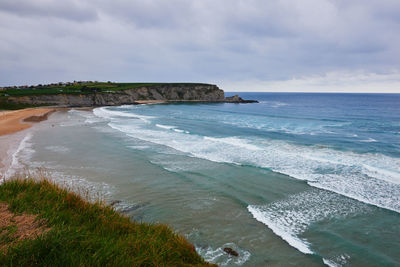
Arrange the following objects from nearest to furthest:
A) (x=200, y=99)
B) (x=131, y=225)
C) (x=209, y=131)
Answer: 1. (x=131, y=225)
2. (x=209, y=131)
3. (x=200, y=99)

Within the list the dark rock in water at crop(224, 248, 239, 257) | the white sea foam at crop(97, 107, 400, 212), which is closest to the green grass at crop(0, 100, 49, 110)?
the white sea foam at crop(97, 107, 400, 212)

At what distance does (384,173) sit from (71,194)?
17.1 m

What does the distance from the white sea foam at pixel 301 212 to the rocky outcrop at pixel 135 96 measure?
78772mm

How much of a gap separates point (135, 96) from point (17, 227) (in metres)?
107

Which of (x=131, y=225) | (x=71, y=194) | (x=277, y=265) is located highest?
(x=71, y=194)

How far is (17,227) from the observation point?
5312 millimetres

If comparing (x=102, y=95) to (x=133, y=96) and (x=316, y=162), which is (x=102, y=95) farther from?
(x=316, y=162)

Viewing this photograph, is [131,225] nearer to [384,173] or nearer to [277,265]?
[277,265]

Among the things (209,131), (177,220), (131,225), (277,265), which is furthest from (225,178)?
(209,131)

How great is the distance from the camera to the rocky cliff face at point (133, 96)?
7694 cm

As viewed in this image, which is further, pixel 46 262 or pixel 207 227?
pixel 207 227

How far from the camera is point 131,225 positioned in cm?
671

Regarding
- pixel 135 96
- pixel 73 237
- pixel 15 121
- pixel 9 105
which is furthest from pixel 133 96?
pixel 73 237

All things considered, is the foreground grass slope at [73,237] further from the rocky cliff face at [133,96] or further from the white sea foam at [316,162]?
the rocky cliff face at [133,96]
